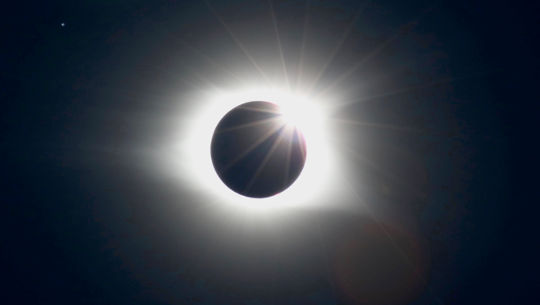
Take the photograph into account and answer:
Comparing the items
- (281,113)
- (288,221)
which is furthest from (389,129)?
(288,221)

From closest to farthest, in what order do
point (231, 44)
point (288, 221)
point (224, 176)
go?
point (224, 176)
point (231, 44)
point (288, 221)

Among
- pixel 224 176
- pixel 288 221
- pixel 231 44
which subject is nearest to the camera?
pixel 224 176

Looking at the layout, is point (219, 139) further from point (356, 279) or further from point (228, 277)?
point (356, 279)

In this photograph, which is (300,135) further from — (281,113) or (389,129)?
(389,129)

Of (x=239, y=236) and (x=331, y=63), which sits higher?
(x=331, y=63)

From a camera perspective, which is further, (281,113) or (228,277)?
(228,277)

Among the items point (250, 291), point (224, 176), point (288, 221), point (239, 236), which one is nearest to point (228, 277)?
point (250, 291)

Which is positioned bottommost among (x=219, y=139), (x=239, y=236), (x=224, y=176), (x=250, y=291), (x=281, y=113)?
(x=250, y=291)
